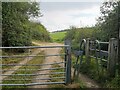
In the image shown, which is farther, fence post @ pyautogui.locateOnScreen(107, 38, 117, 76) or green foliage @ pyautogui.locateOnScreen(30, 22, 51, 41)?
green foliage @ pyautogui.locateOnScreen(30, 22, 51, 41)

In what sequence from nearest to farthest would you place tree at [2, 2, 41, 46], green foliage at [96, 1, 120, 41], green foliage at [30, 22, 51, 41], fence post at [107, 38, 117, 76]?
fence post at [107, 38, 117, 76] → green foliage at [96, 1, 120, 41] → tree at [2, 2, 41, 46] → green foliage at [30, 22, 51, 41]

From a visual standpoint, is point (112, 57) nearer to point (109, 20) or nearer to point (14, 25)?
point (109, 20)

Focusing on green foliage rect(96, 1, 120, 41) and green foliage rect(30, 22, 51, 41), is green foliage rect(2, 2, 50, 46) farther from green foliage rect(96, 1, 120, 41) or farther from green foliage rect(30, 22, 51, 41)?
green foliage rect(30, 22, 51, 41)

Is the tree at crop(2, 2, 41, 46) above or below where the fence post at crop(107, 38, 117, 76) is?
above

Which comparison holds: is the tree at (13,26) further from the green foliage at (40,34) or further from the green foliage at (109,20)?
the green foliage at (40,34)

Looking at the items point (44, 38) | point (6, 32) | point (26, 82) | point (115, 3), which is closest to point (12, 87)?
point (26, 82)

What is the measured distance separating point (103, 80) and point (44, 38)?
1223 inches

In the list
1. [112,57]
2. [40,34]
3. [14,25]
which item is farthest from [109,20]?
[40,34]

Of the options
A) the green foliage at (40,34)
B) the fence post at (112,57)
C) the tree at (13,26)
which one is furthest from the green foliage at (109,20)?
the green foliage at (40,34)

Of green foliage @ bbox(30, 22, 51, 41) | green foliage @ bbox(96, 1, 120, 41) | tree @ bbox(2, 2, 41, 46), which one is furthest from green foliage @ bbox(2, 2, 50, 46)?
green foliage @ bbox(30, 22, 51, 41)

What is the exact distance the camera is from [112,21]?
1115 cm

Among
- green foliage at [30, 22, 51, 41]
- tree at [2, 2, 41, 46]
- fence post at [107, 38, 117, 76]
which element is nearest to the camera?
fence post at [107, 38, 117, 76]

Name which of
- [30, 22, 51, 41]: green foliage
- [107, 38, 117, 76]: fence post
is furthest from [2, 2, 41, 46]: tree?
[30, 22, 51, 41]: green foliage

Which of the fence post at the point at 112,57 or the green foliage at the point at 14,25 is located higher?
the green foliage at the point at 14,25
